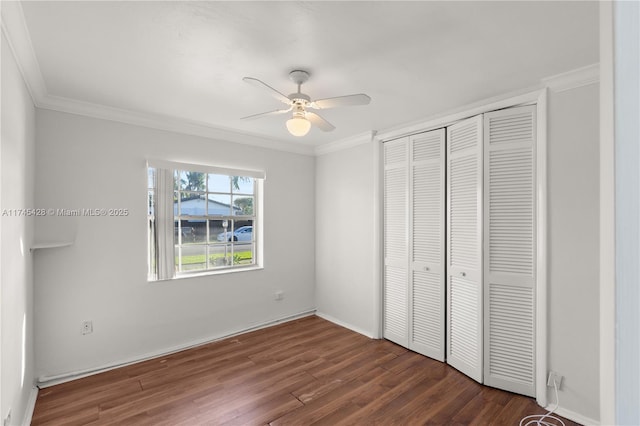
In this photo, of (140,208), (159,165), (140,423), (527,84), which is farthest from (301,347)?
(527,84)

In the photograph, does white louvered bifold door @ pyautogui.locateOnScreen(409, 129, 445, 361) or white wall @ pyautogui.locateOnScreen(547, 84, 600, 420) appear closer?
white wall @ pyautogui.locateOnScreen(547, 84, 600, 420)

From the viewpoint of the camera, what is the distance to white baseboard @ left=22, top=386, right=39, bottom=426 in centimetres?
231

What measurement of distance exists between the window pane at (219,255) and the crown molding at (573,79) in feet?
12.3

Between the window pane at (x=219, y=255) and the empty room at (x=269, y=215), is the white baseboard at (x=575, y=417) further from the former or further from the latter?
the window pane at (x=219, y=255)

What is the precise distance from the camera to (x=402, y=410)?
2490mm

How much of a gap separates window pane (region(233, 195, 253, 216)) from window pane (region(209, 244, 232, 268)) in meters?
0.48

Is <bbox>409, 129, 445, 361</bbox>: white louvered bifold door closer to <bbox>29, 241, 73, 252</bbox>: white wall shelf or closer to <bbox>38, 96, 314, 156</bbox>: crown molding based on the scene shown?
<bbox>38, 96, 314, 156</bbox>: crown molding

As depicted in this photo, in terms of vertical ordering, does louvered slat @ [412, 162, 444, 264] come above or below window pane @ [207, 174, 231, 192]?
below

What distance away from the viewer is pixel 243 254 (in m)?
4.32

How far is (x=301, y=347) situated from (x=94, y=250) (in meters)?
2.38

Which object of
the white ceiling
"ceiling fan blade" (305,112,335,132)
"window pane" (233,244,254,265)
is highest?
the white ceiling

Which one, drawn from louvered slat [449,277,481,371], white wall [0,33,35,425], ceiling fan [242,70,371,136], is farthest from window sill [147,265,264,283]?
louvered slat [449,277,481,371]

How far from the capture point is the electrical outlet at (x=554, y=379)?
2.44 meters
